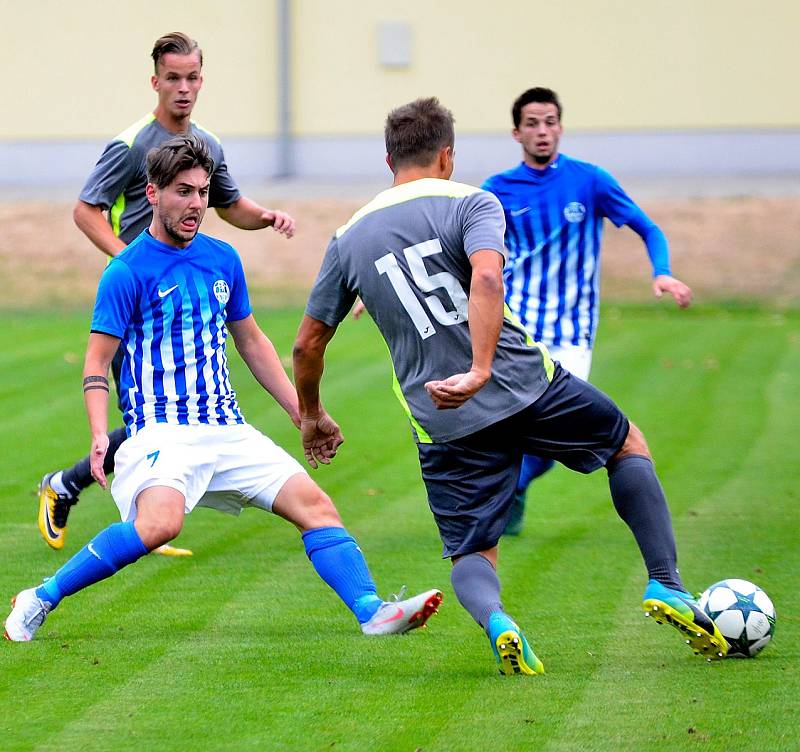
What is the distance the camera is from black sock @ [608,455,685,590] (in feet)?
15.9

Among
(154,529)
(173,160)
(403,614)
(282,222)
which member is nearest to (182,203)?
(173,160)

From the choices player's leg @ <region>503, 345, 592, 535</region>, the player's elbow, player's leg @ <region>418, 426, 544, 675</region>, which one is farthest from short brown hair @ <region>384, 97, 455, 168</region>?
player's leg @ <region>503, 345, 592, 535</region>

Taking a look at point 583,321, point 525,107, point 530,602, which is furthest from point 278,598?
point 525,107

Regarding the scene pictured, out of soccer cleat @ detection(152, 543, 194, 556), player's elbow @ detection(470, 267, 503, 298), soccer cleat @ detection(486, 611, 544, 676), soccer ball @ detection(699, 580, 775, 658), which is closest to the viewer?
player's elbow @ detection(470, 267, 503, 298)

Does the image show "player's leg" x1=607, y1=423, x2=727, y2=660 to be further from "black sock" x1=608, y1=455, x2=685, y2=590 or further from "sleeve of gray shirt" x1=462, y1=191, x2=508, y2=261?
"sleeve of gray shirt" x1=462, y1=191, x2=508, y2=261

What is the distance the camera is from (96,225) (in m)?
6.52

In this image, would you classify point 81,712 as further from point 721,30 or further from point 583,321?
point 721,30

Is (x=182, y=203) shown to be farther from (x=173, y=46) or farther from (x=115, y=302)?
(x=173, y=46)

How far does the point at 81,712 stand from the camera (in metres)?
4.23

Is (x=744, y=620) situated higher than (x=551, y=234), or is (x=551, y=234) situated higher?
(x=551, y=234)

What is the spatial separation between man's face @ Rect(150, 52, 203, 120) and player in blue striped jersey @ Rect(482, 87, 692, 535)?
61.7 inches

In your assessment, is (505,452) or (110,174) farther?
(110,174)

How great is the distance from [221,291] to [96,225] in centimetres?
152

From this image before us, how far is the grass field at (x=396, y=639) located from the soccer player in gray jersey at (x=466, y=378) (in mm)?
306
